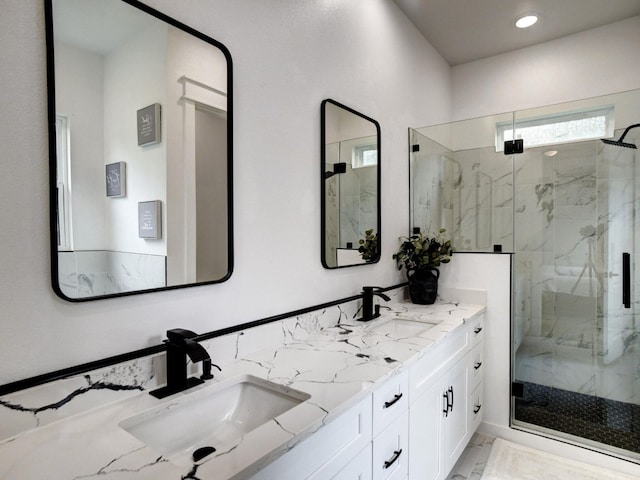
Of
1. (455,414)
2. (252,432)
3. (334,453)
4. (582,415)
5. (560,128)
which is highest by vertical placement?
(560,128)

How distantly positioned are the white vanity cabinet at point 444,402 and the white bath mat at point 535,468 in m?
0.21

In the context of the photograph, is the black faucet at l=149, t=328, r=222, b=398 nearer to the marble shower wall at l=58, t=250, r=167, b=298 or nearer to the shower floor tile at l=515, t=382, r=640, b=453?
the marble shower wall at l=58, t=250, r=167, b=298

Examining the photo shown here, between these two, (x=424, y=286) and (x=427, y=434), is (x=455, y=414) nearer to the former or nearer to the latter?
(x=427, y=434)

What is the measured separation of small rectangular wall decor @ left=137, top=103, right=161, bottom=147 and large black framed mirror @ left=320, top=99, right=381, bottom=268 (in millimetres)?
828

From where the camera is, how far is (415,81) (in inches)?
112

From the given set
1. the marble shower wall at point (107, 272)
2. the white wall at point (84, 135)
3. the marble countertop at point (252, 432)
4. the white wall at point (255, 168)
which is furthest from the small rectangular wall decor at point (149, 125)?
the marble countertop at point (252, 432)

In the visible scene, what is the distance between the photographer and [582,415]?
7.83 ft

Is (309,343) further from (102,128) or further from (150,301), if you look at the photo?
(102,128)

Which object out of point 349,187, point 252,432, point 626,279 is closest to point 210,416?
point 252,432

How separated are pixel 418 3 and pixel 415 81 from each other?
0.50m

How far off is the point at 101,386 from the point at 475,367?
2030mm

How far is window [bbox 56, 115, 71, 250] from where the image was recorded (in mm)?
943

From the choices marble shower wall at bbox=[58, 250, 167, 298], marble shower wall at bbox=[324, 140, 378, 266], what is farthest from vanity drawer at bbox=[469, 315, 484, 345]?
marble shower wall at bbox=[58, 250, 167, 298]

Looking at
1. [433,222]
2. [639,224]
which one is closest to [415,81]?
[433,222]
